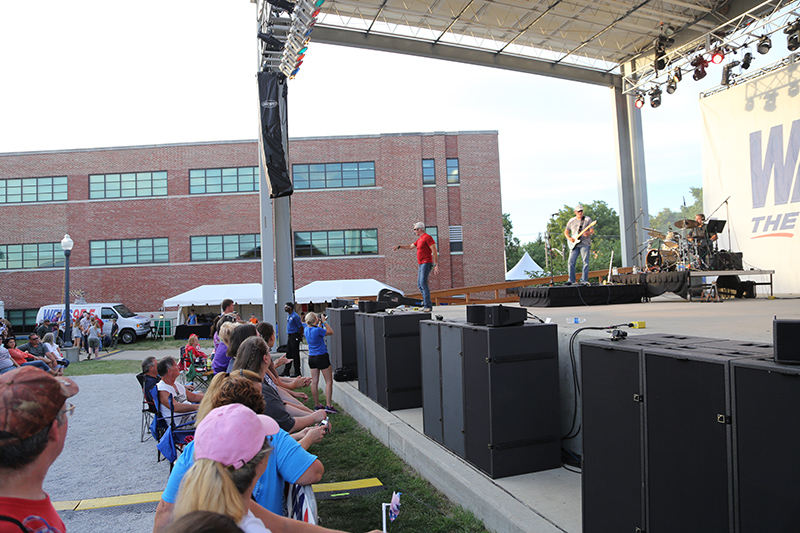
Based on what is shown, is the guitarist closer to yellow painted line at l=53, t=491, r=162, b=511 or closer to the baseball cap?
yellow painted line at l=53, t=491, r=162, b=511

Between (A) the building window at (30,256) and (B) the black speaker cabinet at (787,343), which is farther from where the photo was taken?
(A) the building window at (30,256)

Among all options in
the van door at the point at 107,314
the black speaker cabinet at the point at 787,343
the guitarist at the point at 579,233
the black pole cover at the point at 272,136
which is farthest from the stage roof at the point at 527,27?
the van door at the point at 107,314

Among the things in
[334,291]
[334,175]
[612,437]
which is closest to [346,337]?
[612,437]

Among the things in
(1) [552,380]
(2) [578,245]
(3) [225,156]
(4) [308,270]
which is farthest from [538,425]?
(3) [225,156]

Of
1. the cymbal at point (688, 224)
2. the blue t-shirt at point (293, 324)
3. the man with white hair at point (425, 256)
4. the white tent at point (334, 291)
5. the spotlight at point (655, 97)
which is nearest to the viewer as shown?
the man with white hair at point (425, 256)

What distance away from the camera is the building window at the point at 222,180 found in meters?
32.5

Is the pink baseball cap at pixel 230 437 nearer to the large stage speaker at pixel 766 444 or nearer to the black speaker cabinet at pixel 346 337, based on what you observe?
the large stage speaker at pixel 766 444

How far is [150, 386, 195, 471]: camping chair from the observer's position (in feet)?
15.8

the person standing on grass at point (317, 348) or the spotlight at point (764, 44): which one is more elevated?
the spotlight at point (764, 44)

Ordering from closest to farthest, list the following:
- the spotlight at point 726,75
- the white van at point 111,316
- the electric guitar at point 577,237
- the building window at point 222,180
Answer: the electric guitar at point 577,237, the spotlight at point 726,75, the white van at point 111,316, the building window at point 222,180

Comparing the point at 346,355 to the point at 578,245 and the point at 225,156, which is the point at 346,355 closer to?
the point at 578,245

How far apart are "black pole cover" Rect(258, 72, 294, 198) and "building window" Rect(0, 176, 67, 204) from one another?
28.0 m

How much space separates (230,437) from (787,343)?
7.54 feet

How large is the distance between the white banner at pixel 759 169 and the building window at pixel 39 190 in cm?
3545
